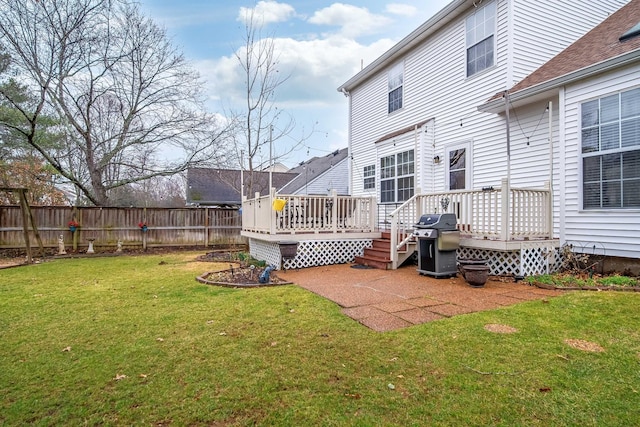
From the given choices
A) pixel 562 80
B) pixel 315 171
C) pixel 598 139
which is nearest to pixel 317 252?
pixel 598 139

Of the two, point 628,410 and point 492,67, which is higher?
point 492,67

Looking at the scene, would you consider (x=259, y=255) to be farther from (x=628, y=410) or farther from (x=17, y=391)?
(x=628, y=410)

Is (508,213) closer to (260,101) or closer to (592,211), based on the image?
(592,211)

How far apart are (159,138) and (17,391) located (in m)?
13.7

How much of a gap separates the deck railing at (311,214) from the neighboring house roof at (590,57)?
3.75 m

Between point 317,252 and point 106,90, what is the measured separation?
36.7 feet

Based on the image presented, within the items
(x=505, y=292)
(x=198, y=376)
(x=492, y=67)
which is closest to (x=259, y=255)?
(x=505, y=292)

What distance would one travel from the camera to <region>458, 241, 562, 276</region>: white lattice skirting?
246 inches

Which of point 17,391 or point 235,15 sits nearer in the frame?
point 17,391

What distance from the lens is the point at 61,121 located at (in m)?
13.3

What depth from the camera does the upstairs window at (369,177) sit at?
480 inches

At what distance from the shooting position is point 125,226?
1262 centimetres

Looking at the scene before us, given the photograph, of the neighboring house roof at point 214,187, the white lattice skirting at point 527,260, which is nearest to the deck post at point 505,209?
the white lattice skirting at point 527,260

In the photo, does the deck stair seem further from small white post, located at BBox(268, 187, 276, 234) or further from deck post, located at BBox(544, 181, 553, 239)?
deck post, located at BBox(544, 181, 553, 239)
